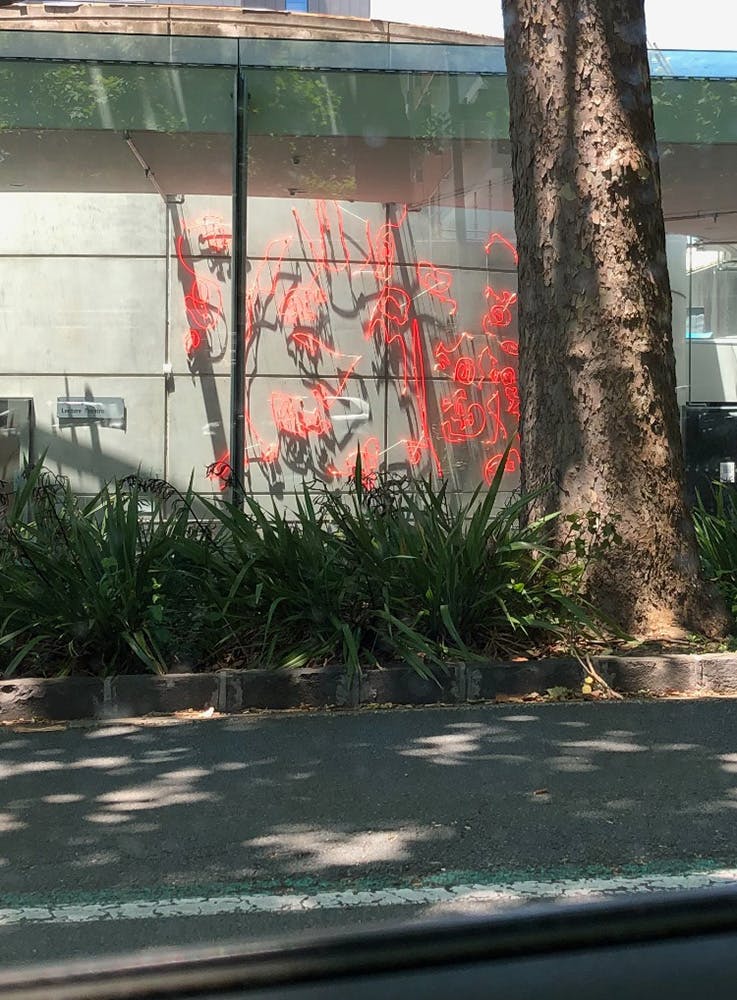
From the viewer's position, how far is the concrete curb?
6.02m

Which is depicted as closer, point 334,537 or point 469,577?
point 469,577

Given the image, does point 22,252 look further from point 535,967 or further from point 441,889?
point 535,967

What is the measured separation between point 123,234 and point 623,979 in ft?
36.0

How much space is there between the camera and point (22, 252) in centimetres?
1123

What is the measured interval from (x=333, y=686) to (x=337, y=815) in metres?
1.86

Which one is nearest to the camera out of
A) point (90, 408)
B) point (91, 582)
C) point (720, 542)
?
point (91, 582)

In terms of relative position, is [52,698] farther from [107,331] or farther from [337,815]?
[107,331]

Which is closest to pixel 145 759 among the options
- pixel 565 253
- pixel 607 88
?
pixel 565 253

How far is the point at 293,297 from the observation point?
1121cm

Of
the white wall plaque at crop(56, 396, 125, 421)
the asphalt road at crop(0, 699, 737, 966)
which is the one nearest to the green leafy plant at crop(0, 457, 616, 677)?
the asphalt road at crop(0, 699, 737, 966)

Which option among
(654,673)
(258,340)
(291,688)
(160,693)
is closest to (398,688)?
(291,688)

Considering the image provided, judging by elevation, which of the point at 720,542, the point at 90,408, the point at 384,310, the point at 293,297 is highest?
the point at 293,297

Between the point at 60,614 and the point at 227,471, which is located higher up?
the point at 227,471

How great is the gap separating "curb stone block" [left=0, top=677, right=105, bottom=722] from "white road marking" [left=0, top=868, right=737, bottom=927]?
265 centimetres
